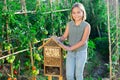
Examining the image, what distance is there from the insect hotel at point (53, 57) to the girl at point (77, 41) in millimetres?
117

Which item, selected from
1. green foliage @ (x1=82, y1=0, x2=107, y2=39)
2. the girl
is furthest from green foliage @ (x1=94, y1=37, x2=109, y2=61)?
the girl

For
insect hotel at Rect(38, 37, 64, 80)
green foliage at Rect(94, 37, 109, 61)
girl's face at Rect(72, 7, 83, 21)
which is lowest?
green foliage at Rect(94, 37, 109, 61)

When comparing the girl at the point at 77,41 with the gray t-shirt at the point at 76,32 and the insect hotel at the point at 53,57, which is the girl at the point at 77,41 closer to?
the gray t-shirt at the point at 76,32

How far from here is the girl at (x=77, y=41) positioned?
14.6ft

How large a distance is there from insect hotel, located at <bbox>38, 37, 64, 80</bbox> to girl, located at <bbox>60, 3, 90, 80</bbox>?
0.12m

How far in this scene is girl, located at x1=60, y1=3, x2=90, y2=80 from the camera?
4449 millimetres

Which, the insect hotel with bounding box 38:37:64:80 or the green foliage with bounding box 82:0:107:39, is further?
the green foliage with bounding box 82:0:107:39

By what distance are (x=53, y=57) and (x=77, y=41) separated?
14.6 inches

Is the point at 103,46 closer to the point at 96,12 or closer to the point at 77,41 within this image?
the point at 96,12

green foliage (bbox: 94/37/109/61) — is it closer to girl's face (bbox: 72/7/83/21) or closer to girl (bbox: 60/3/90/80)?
girl (bbox: 60/3/90/80)

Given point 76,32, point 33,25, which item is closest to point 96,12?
point 33,25

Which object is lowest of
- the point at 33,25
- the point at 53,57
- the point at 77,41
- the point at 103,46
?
the point at 103,46

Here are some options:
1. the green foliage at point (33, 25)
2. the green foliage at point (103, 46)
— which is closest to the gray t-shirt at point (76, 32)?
the green foliage at point (33, 25)

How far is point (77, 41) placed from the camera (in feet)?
14.9
